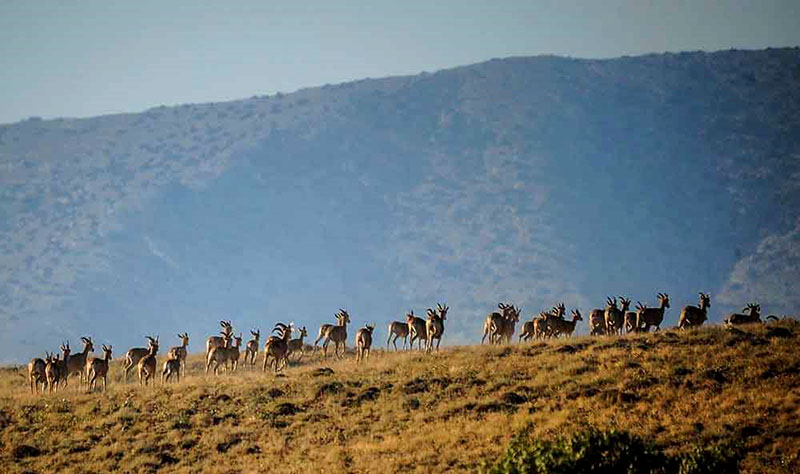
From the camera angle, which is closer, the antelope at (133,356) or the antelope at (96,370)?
the antelope at (96,370)

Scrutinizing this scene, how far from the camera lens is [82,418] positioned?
3941 centimetres

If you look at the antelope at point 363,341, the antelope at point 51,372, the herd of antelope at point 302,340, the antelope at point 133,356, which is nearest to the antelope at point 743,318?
the herd of antelope at point 302,340

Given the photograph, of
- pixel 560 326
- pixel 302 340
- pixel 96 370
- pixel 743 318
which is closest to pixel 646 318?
pixel 560 326

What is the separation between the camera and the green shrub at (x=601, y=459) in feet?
82.6

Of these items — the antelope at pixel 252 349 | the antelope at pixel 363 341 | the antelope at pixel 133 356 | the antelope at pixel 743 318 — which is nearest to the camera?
the antelope at pixel 363 341

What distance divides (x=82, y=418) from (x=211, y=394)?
4.77 meters

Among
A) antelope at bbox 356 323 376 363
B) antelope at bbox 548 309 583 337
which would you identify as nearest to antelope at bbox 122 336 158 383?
antelope at bbox 356 323 376 363

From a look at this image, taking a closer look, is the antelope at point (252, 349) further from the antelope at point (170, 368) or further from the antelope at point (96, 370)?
the antelope at point (96, 370)

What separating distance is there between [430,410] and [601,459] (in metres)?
12.7

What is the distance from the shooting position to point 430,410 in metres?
37.7

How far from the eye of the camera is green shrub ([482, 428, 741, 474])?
82.6 feet

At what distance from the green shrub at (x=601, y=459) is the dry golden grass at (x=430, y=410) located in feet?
17.7

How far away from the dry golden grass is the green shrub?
17.7 ft

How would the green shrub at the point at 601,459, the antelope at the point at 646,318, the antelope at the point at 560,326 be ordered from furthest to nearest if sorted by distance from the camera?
the antelope at the point at 560,326
the antelope at the point at 646,318
the green shrub at the point at 601,459
